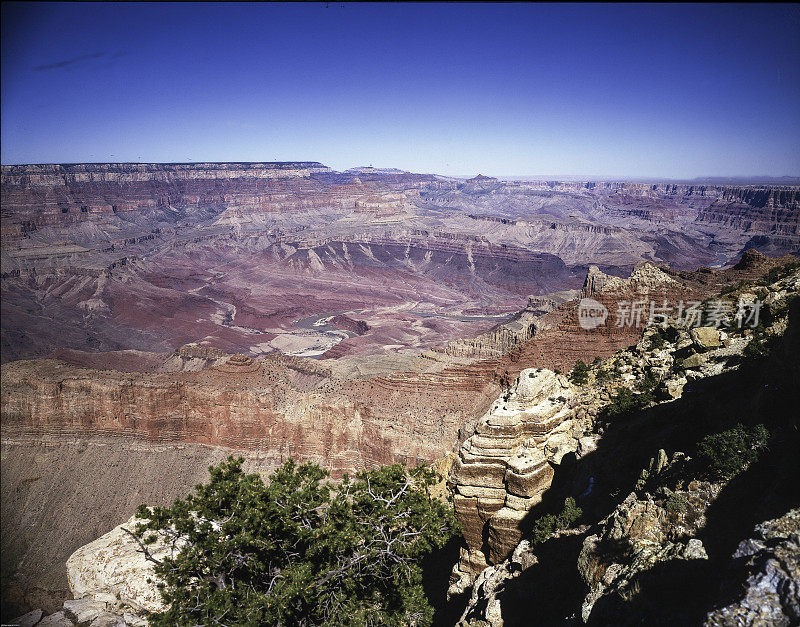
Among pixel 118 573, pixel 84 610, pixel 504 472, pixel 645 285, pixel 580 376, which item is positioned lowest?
pixel 118 573

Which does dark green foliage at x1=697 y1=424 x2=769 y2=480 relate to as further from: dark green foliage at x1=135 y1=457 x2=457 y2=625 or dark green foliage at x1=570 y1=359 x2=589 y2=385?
dark green foliage at x1=570 y1=359 x2=589 y2=385

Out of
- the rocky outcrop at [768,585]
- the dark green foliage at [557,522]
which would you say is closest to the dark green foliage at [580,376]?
the dark green foliage at [557,522]

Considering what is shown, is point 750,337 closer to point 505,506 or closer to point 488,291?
point 505,506

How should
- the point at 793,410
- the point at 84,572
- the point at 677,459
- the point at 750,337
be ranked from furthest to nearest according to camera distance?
the point at 84,572, the point at 750,337, the point at 677,459, the point at 793,410

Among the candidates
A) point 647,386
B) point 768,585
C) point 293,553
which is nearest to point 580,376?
point 647,386

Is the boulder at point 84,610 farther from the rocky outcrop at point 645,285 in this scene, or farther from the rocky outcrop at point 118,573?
the rocky outcrop at point 645,285

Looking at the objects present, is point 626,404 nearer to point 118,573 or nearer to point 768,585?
point 768,585

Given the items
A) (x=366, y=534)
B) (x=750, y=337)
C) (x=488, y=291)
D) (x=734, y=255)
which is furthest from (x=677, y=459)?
(x=734, y=255)
